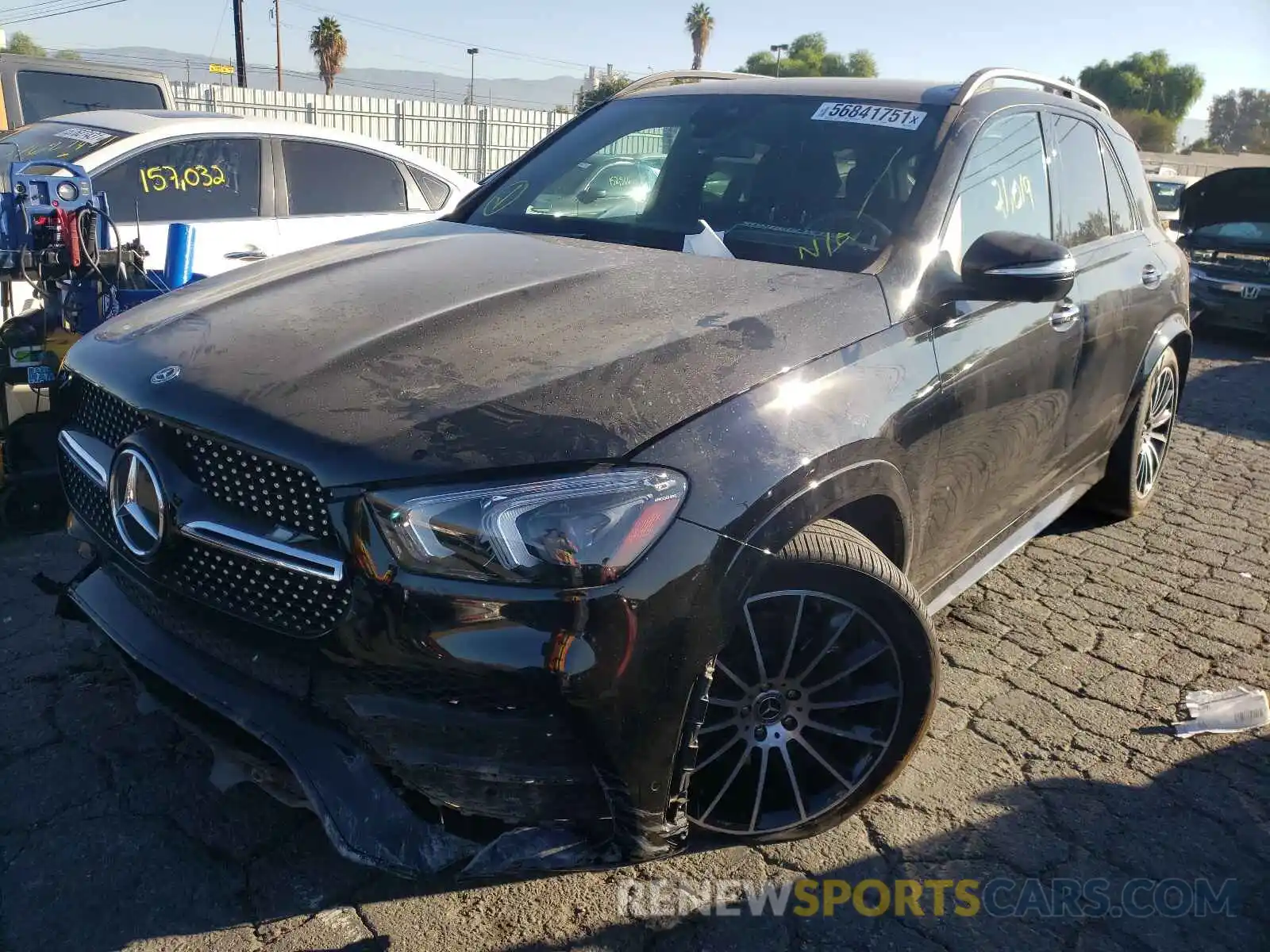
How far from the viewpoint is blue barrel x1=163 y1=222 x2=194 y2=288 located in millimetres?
4449

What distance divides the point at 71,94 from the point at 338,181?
5.10m

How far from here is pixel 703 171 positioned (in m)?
3.33

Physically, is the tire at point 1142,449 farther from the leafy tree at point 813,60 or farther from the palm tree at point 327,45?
the leafy tree at point 813,60

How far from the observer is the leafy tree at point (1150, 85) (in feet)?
256

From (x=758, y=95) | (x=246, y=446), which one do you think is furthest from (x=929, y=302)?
(x=246, y=446)

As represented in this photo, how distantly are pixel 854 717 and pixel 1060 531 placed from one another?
9.18 feet

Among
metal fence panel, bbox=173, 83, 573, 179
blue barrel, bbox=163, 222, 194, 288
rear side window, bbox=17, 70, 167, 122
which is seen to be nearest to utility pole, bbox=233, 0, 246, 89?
metal fence panel, bbox=173, 83, 573, 179

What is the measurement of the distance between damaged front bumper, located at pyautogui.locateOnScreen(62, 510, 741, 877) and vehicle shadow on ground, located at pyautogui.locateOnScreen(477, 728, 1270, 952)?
0.43 meters

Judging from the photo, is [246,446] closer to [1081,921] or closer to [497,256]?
[497,256]

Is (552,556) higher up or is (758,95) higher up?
(758,95)

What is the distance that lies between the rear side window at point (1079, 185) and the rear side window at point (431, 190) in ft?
14.5

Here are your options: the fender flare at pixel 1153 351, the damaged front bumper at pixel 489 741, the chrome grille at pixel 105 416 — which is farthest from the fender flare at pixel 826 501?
the fender flare at pixel 1153 351

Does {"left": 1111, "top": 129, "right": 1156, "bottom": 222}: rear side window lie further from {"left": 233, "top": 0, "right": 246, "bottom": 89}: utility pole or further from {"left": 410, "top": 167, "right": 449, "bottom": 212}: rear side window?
{"left": 233, "top": 0, "right": 246, "bottom": 89}: utility pole

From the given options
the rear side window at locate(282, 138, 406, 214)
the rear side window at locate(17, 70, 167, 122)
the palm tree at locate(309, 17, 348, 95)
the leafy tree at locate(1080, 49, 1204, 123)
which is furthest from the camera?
the leafy tree at locate(1080, 49, 1204, 123)
